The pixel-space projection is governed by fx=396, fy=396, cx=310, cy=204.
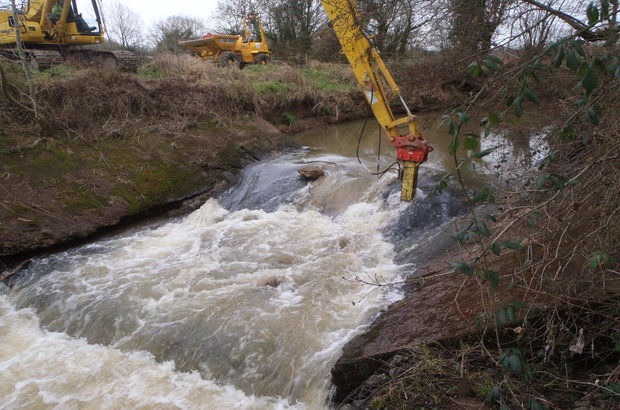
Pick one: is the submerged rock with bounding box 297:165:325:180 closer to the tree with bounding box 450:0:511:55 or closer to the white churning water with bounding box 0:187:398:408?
the white churning water with bounding box 0:187:398:408

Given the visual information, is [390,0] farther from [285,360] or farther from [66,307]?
[66,307]

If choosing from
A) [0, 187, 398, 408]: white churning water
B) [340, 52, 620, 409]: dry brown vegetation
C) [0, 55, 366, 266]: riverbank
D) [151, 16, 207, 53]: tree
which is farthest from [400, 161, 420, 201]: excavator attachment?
[151, 16, 207, 53]: tree

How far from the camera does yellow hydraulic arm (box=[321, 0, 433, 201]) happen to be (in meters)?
5.07

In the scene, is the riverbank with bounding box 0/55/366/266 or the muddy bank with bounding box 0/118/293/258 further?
the riverbank with bounding box 0/55/366/266

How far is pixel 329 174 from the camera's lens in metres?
7.75

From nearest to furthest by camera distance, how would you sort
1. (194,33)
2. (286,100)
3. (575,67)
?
(575,67), (286,100), (194,33)

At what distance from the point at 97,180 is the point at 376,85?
5002 millimetres

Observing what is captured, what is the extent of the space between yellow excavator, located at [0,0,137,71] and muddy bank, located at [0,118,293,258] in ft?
15.4

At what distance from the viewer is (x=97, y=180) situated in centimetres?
691

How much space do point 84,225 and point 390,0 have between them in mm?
5468

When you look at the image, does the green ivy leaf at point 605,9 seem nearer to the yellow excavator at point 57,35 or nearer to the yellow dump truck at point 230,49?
the yellow excavator at point 57,35

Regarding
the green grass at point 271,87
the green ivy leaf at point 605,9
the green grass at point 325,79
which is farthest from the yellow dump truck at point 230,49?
the green ivy leaf at point 605,9

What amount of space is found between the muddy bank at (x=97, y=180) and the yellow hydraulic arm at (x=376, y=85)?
403cm

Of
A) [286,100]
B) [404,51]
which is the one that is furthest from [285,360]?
[286,100]
